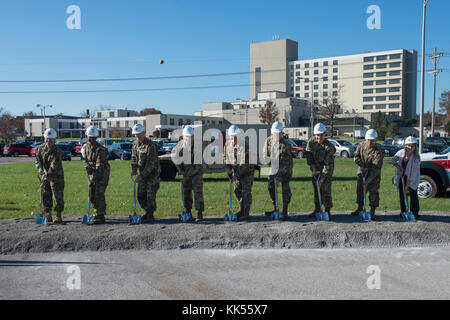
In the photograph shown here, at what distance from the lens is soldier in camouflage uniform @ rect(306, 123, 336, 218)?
8.41 m

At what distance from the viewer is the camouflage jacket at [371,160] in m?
8.28

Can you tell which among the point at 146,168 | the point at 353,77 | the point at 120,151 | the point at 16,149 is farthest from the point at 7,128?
the point at 353,77

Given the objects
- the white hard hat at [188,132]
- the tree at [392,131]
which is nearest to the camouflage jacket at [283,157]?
the white hard hat at [188,132]

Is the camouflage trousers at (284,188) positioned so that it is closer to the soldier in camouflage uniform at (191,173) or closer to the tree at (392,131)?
the soldier in camouflage uniform at (191,173)

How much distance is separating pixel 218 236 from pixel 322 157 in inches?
113

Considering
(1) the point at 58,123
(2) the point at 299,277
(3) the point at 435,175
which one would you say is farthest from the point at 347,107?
(2) the point at 299,277

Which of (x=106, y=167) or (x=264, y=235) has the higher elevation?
(x=106, y=167)

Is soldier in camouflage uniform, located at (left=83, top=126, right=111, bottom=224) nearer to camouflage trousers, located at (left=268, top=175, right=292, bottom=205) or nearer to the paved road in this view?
the paved road

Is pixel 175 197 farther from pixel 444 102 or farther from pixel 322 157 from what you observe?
pixel 444 102

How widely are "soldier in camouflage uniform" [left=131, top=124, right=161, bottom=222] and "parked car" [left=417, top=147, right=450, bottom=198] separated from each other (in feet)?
25.7

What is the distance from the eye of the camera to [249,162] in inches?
333
